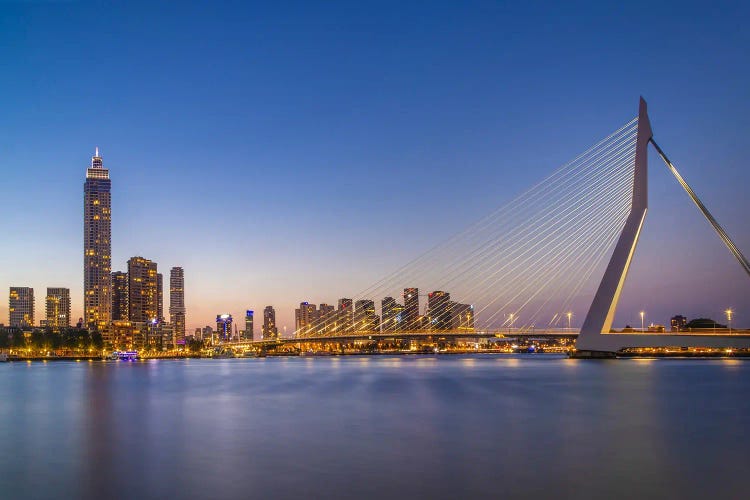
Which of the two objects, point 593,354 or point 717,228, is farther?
point 593,354

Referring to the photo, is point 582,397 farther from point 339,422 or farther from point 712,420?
point 339,422

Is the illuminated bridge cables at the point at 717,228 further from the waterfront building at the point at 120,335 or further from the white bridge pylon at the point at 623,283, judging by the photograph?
the waterfront building at the point at 120,335

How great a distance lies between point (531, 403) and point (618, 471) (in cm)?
1502

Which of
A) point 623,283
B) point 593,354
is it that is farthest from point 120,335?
point 623,283

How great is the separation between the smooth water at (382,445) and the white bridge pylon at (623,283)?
11.6 m

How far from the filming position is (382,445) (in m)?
17.8

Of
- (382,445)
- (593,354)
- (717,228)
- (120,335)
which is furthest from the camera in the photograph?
(120,335)

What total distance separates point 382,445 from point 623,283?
32.0 meters

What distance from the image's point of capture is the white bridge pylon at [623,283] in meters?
44.3

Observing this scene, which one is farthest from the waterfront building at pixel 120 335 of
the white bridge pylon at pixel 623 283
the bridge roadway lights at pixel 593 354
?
the white bridge pylon at pixel 623 283

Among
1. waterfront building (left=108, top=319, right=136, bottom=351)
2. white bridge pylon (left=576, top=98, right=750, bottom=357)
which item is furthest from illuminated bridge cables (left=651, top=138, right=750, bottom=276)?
waterfront building (left=108, top=319, right=136, bottom=351)

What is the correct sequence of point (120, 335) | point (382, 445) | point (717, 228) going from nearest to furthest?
point (382, 445) < point (717, 228) < point (120, 335)

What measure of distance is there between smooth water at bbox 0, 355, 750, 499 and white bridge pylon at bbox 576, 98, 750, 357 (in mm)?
11593

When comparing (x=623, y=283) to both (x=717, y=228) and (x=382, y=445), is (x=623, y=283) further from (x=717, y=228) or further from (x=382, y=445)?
(x=382, y=445)
